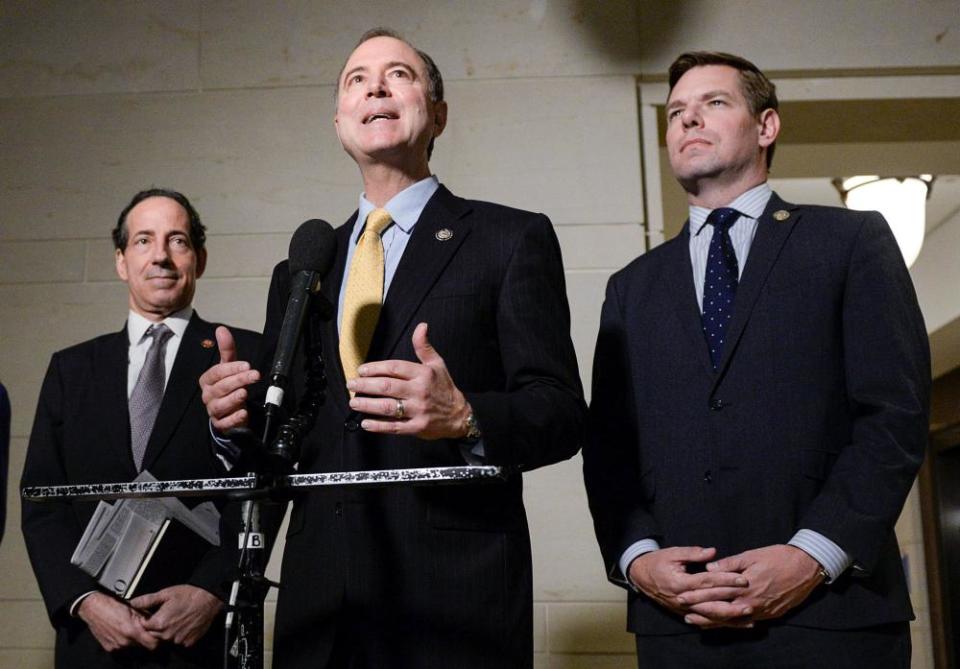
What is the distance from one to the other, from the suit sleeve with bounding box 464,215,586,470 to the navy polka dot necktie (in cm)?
38

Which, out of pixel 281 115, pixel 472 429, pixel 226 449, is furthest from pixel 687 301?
pixel 281 115

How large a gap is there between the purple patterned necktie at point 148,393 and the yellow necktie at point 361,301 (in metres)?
0.86

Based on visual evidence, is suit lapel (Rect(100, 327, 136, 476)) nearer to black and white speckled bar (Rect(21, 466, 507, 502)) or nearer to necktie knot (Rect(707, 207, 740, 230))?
black and white speckled bar (Rect(21, 466, 507, 502))

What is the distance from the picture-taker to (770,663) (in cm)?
197

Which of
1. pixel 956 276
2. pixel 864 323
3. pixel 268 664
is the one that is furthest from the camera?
pixel 956 276

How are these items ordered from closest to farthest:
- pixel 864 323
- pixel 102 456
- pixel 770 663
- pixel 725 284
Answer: pixel 770 663 → pixel 864 323 → pixel 725 284 → pixel 102 456

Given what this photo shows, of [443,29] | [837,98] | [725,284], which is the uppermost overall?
[443,29]

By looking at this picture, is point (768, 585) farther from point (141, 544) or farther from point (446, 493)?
point (141, 544)

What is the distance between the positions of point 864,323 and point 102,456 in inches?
62.8

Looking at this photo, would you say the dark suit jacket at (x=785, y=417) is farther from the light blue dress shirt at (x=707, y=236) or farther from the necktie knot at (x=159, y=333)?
the necktie knot at (x=159, y=333)

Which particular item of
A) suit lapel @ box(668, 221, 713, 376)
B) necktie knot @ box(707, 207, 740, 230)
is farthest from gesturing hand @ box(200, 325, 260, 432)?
necktie knot @ box(707, 207, 740, 230)

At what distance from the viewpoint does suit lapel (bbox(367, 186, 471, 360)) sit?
74.9 inches

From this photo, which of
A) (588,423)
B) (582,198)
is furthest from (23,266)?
(588,423)

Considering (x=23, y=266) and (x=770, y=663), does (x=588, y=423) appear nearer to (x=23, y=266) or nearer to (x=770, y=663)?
(x=770, y=663)
